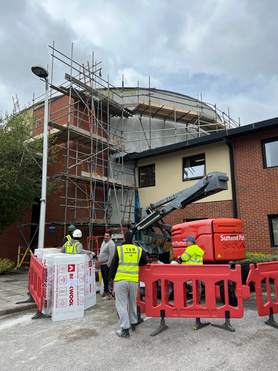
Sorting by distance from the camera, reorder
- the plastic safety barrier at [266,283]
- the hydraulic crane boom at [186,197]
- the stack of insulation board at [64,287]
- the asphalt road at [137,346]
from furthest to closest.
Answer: the hydraulic crane boom at [186,197]
the stack of insulation board at [64,287]
the plastic safety barrier at [266,283]
the asphalt road at [137,346]

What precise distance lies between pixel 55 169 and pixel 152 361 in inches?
499

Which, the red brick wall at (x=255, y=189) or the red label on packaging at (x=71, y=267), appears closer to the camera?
the red label on packaging at (x=71, y=267)

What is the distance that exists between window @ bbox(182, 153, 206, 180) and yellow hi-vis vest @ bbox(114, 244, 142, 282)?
928 centimetres

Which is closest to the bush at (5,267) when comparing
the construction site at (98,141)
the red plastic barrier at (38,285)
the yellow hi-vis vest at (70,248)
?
the construction site at (98,141)

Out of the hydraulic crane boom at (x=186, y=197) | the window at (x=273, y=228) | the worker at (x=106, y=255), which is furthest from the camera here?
the window at (x=273, y=228)

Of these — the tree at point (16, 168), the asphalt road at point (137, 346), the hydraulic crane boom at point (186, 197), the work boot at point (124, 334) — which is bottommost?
the asphalt road at point (137, 346)

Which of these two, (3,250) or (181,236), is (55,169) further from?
(181,236)

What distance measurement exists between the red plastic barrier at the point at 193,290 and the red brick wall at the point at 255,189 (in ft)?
22.1

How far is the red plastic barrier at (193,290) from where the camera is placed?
500 cm

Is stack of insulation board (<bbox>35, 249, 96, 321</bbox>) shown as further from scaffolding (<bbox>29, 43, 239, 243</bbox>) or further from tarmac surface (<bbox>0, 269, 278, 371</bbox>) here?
scaffolding (<bbox>29, 43, 239, 243</bbox>)

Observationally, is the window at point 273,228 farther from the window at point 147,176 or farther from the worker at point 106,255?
the worker at point 106,255

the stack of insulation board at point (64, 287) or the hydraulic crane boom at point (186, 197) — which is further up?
the hydraulic crane boom at point (186, 197)

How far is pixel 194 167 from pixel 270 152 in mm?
3656

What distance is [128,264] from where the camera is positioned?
199 inches
